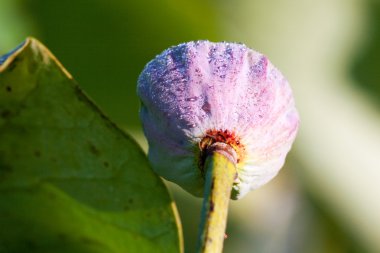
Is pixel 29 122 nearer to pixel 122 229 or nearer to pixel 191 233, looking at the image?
pixel 122 229

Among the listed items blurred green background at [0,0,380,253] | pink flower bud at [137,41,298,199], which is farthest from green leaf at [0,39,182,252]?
blurred green background at [0,0,380,253]

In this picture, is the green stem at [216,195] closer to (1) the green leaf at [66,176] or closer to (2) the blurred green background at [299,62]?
(1) the green leaf at [66,176]

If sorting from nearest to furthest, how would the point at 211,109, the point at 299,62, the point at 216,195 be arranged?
the point at 216,195 → the point at 211,109 → the point at 299,62

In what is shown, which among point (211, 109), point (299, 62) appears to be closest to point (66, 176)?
point (211, 109)

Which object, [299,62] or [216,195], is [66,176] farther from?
[299,62]

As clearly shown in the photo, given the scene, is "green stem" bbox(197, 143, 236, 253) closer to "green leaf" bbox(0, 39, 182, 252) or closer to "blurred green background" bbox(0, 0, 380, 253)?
"green leaf" bbox(0, 39, 182, 252)

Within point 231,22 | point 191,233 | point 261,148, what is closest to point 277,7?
point 231,22

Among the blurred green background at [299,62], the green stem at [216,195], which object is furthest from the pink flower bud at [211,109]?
the blurred green background at [299,62]
